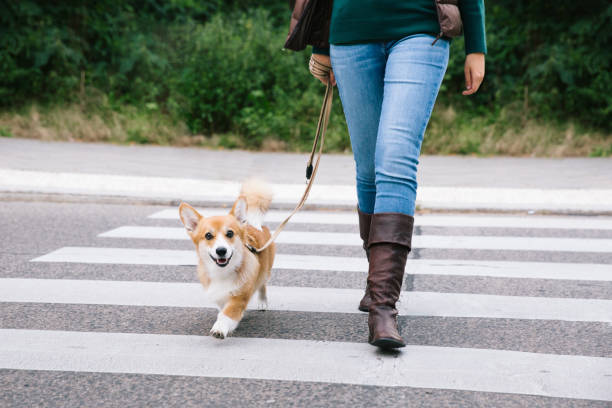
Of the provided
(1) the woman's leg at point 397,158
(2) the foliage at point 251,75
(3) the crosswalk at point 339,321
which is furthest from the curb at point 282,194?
(1) the woman's leg at point 397,158

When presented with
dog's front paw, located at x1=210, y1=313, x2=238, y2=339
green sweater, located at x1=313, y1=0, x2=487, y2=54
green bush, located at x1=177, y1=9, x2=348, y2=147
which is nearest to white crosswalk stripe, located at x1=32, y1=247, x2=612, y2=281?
dog's front paw, located at x1=210, y1=313, x2=238, y2=339

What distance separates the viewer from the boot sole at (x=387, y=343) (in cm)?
311

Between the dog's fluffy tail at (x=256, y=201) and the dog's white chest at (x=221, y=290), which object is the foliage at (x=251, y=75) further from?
the dog's white chest at (x=221, y=290)

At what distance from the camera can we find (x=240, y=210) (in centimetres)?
370

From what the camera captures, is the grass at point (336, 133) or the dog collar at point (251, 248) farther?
the grass at point (336, 133)

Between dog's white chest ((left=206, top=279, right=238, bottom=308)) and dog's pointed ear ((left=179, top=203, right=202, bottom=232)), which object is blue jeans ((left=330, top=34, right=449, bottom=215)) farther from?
dog's pointed ear ((left=179, top=203, right=202, bottom=232))

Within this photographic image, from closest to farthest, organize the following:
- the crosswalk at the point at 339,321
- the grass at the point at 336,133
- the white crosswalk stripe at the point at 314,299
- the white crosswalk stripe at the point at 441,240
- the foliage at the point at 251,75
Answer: the crosswalk at the point at 339,321, the white crosswalk stripe at the point at 314,299, the white crosswalk stripe at the point at 441,240, the grass at the point at 336,133, the foliage at the point at 251,75

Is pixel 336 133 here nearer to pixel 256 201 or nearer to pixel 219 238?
pixel 256 201

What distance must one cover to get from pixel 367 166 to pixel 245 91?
9.89 m

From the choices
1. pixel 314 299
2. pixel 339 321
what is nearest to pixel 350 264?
pixel 314 299

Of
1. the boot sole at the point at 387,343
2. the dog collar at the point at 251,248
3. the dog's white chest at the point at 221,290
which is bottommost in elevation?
the boot sole at the point at 387,343

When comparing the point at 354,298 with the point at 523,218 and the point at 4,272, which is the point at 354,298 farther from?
the point at 523,218

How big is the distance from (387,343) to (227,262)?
89 cm

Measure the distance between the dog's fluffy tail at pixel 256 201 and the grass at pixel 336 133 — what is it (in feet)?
27.1
